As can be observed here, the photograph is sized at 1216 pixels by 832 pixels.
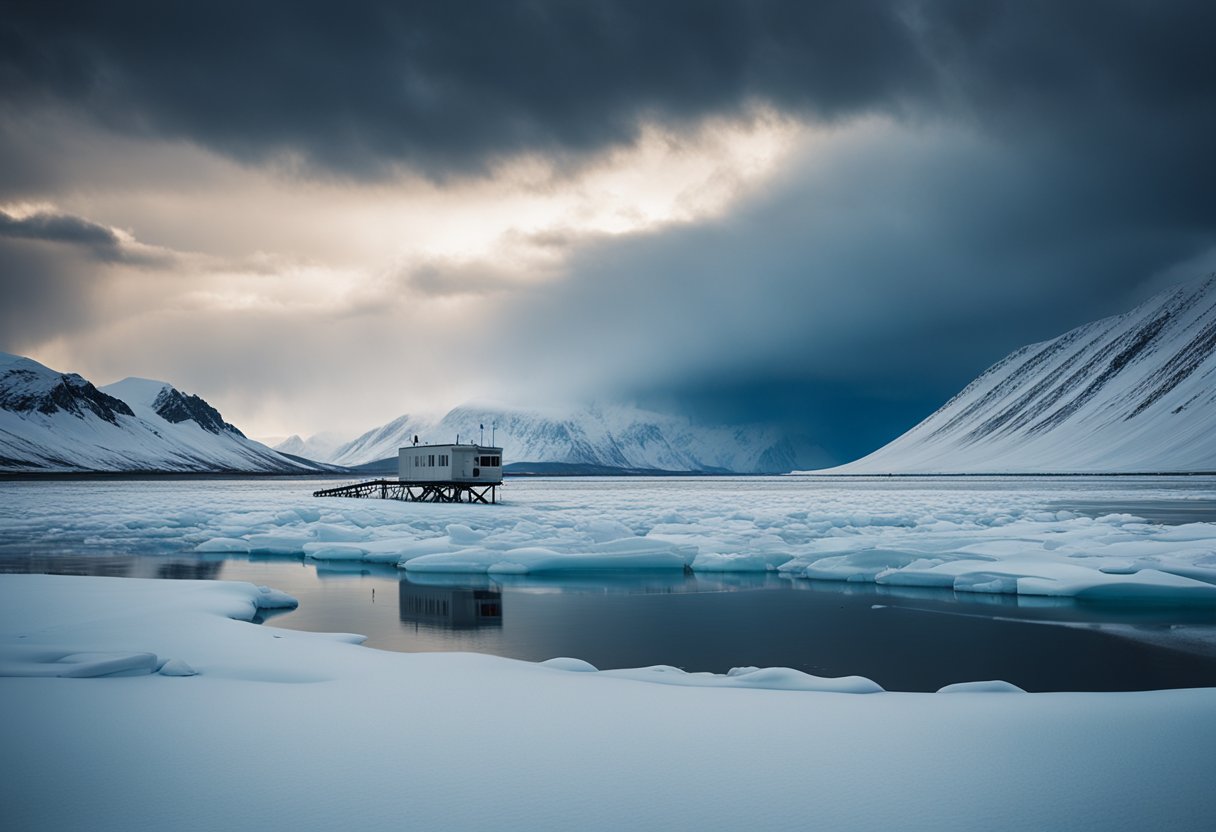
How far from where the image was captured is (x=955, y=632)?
13.4m

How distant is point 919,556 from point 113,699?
18.2 m

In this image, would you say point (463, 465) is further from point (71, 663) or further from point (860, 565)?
point (71, 663)

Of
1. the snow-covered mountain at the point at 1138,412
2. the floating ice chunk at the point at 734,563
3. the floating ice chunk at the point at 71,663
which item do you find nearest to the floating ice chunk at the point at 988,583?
the floating ice chunk at the point at 734,563

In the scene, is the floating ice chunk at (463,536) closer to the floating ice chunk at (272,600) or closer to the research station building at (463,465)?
the floating ice chunk at (272,600)

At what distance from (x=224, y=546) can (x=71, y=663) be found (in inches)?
799

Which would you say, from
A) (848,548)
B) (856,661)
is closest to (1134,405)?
(848,548)

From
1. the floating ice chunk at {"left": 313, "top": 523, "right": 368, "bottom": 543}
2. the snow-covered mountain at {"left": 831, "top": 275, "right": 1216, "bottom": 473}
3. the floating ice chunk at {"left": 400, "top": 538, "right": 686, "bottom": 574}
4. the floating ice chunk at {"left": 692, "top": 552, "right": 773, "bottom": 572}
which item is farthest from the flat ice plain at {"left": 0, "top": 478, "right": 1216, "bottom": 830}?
the snow-covered mountain at {"left": 831, "top": 275, "right": 1216, "bottom": 473}

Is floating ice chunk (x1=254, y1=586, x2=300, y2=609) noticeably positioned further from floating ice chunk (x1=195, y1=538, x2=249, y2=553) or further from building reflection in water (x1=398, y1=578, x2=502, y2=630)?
floating ice chunk (x1=195, y1=538, x2=249, y2=553)

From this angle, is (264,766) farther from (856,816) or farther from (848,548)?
(848,548)

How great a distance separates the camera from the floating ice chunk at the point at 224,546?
87.7 ft

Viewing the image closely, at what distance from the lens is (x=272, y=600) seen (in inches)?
620

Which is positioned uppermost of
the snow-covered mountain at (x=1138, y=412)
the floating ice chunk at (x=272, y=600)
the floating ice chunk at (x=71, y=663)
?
the snow-covered mountain at (x=1138, y=412)

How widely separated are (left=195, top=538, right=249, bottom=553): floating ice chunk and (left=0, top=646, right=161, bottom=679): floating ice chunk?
19157mm

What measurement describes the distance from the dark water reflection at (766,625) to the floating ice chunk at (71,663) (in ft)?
14.4
